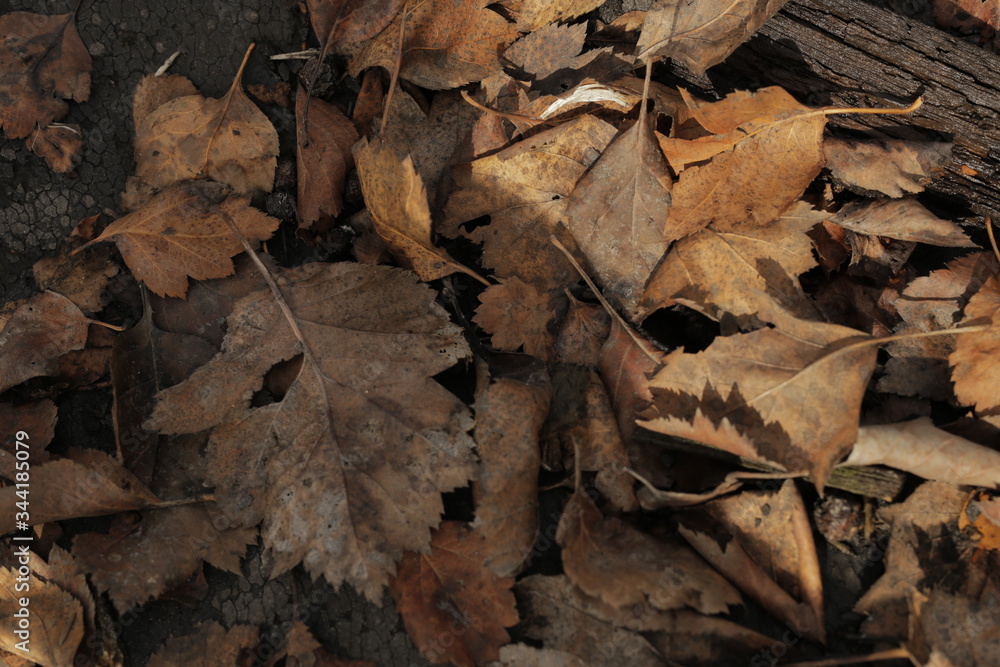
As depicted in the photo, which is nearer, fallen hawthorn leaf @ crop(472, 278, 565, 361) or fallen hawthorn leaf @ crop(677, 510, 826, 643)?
fallen hawthorn leaf @ crop(677, 510, 826, 643)

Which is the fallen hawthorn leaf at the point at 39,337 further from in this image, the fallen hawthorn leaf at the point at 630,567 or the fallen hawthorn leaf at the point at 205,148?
the fallen hawthorn leaf at the point at 630,567

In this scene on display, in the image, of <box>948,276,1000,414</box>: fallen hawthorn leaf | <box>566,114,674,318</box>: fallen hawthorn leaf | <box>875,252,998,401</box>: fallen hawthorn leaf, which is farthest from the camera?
<box>566,114,674,318</box>: fallen hawthorn leaf

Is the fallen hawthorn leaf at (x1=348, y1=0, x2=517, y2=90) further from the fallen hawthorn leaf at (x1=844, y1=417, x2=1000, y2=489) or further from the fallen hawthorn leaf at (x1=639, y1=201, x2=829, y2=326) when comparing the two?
the fallen hawthorn leaf at (x1=844, y1=417, x2=1000, y2=489)

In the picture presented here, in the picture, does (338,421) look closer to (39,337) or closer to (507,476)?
(507,476)

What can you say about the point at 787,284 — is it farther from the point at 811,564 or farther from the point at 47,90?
the point at 47,90

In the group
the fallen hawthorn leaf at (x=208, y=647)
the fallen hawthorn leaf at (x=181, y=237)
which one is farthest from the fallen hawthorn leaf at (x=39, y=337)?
the fallen hawthorn leaf at (x=208, y=647)

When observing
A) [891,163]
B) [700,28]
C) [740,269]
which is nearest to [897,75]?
[891,163]

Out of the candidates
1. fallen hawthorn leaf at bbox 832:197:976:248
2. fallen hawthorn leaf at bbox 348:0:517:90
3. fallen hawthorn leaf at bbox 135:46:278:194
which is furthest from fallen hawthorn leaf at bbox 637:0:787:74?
fallen hawthorn leaf at bbox 135:46:278:194
